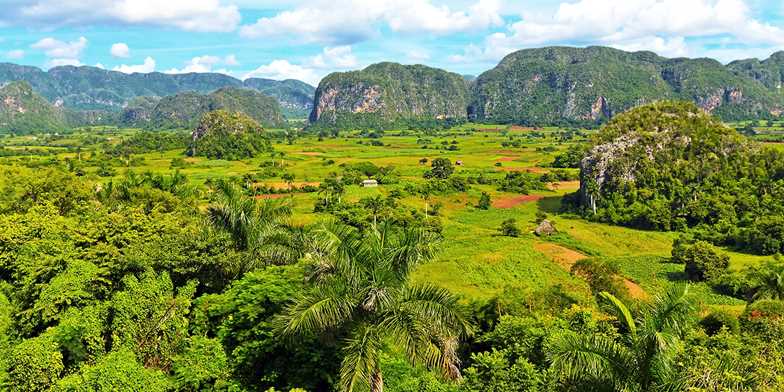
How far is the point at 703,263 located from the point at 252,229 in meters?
32.1

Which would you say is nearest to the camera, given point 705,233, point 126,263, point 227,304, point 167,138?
point 227,304

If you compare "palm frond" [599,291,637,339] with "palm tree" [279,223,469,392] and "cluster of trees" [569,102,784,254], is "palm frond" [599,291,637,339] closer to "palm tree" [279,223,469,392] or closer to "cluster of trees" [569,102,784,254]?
"palm tree" [279,223,469,392]

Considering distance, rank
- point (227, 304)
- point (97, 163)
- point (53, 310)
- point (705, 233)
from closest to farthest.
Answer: point (227, 304) → point (53, 310) → point (705, 233) → point (97, 163)

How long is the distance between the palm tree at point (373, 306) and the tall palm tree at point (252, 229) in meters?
6.54

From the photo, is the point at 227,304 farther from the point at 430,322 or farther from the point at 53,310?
the point at 430,322

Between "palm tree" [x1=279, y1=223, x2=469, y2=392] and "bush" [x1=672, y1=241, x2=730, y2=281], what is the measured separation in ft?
106

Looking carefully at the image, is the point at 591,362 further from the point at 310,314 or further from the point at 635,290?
the point at 635,290

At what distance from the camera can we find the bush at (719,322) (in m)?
17.7

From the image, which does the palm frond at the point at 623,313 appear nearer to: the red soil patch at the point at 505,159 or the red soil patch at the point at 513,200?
the red soil patch at the point at 513,200

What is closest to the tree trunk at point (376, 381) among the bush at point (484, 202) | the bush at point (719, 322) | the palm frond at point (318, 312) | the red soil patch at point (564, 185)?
the palm frond at point (318, 312)

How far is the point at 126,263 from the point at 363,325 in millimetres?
9995

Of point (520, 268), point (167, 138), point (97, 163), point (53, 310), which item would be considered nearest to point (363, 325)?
point (53, 310)

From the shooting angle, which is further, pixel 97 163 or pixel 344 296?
pixel 97 163

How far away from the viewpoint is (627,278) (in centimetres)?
3459
